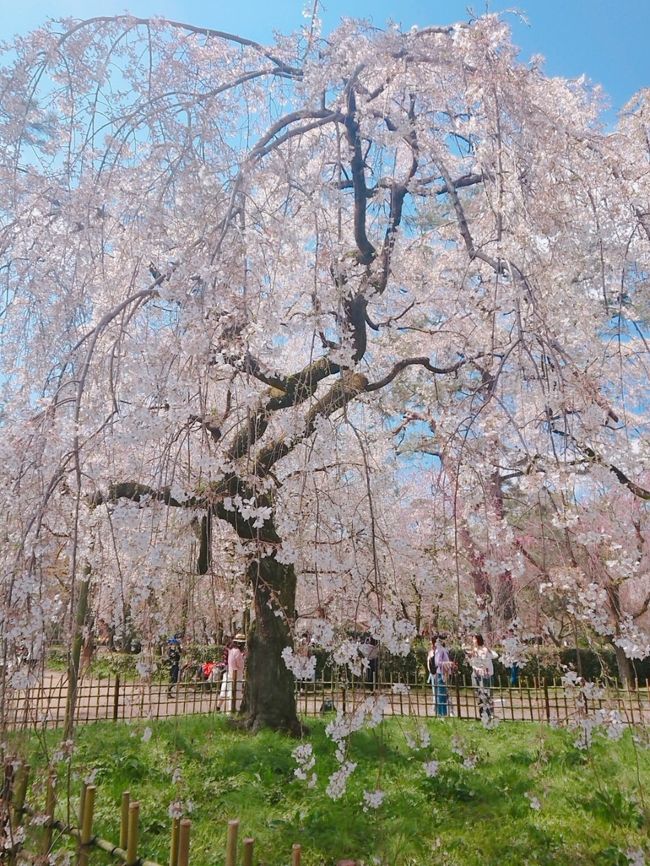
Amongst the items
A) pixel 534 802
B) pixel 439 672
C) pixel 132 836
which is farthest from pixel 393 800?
pixel 439 672

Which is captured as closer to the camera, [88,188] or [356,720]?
[356,720]

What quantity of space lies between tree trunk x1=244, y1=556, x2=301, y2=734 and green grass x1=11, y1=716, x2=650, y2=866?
257mm

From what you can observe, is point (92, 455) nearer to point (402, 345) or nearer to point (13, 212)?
point (13, 212)

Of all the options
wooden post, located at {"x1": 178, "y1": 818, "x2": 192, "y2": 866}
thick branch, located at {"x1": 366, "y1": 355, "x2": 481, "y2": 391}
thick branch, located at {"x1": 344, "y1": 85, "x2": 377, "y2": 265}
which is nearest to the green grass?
wooden post, located at {"x1": 178, "y1": 818, "x2": 192, "y2": 866}

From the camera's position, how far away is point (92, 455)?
2.56 m

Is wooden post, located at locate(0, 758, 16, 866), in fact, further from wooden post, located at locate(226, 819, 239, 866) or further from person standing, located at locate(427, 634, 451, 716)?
person standing, located at locate(427, 634, 451, 716)

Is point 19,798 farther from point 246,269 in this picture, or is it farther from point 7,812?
point 246,269

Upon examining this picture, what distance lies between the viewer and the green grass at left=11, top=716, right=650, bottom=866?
10.3ft

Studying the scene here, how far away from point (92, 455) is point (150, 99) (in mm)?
1368

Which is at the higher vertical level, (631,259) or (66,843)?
(631,259)

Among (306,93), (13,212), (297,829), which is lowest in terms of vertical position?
(297,829)

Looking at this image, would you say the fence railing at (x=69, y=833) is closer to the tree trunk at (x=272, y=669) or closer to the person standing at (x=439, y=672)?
the tree trunk at (x=272, y=669)

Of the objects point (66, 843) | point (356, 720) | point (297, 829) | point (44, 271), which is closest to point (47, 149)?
point (44, 271)

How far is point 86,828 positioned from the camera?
8.17ft
